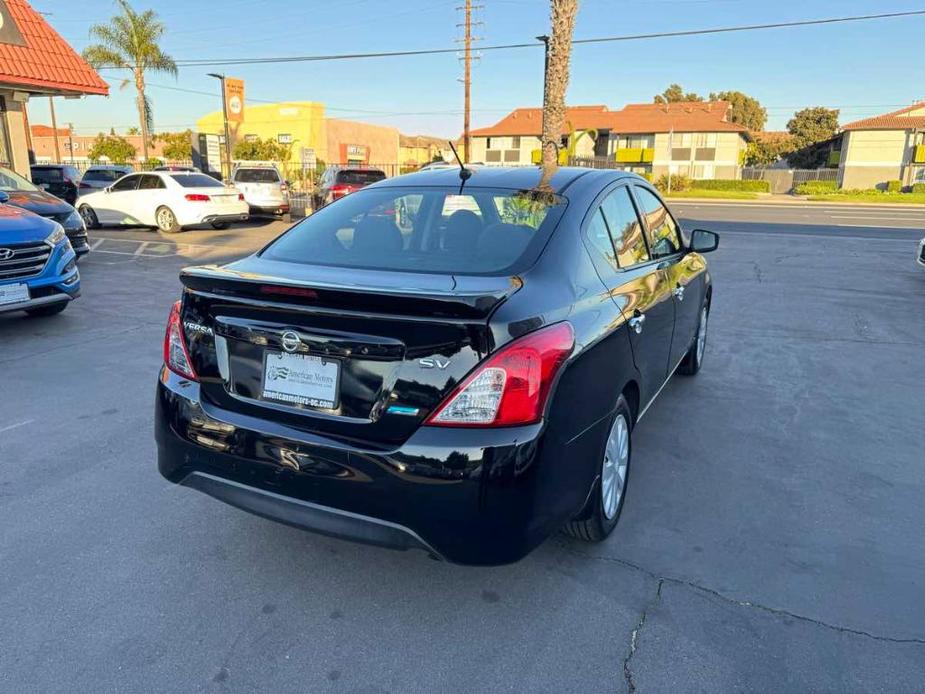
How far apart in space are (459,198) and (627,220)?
37.8 inches

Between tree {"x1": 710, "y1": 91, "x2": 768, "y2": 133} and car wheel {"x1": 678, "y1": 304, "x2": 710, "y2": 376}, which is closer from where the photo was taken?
car wheel {"x1": 678, "y1": 304, "x2": 710, "y2": 376}

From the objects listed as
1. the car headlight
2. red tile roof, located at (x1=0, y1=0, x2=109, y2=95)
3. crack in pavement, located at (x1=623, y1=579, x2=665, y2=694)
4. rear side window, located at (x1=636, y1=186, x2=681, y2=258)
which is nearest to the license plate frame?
crack in pavement, located at (x1=623, y1=579, x2=665, y2=694)

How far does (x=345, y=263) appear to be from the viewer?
3045 millimetres

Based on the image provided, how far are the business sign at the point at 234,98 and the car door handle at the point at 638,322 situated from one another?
99.8ft

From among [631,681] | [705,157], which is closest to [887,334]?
[631,681]

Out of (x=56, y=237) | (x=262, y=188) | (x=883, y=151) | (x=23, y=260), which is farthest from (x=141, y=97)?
(x=883, y=151)

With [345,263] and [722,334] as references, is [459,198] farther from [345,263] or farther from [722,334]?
[722,334]

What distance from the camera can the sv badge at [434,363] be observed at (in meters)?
2.27

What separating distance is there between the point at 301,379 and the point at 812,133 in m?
85.0

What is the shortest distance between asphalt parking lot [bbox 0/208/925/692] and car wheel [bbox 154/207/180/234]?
11.8 m

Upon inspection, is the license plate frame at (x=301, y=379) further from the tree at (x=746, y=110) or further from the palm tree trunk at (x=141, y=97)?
the tree at (x=746, y=110)

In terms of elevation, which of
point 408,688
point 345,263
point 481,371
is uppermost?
point 345,263

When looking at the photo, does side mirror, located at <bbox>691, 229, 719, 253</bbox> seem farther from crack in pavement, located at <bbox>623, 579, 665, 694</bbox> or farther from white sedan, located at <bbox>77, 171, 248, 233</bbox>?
white sedan, located at <bbox>77, 171, 248, 233</bbox>

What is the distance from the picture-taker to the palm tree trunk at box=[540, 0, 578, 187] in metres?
14.9
